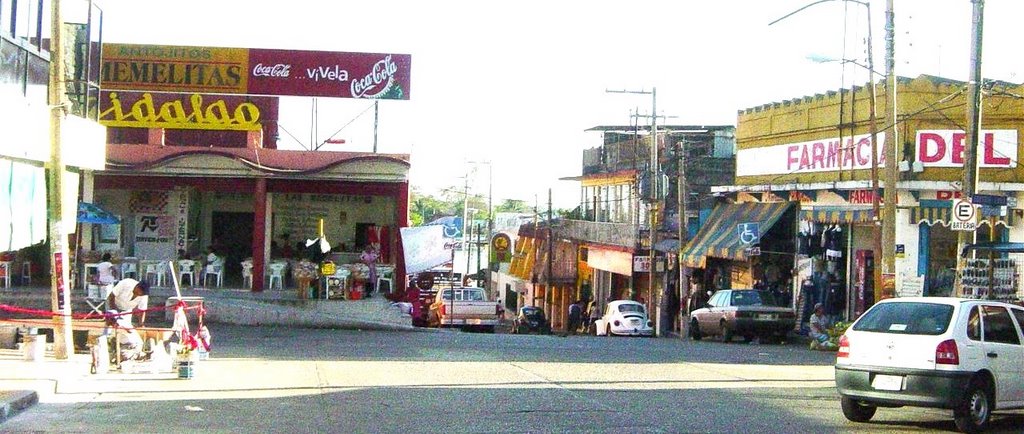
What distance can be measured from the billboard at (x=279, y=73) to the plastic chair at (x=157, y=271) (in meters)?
6.03

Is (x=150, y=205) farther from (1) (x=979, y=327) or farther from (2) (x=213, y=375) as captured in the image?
(1) (x=979, y=327)

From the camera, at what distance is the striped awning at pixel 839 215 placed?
112 feet

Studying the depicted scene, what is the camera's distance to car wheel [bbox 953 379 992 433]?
1297 centimetres

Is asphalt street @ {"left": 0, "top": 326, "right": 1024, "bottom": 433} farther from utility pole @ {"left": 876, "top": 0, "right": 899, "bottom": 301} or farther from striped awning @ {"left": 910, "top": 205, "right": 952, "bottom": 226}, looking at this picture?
striped awning @ {"left": 910, "top": 205, "right": 952, "bottom": 226}

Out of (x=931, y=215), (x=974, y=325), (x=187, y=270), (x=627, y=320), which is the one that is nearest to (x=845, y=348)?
(x=974, y=325)

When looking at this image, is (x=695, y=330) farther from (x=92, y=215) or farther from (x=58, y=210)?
(x=58, y=210)

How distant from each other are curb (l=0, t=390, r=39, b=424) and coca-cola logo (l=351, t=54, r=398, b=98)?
2312 cm

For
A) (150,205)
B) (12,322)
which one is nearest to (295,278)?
(150,205)

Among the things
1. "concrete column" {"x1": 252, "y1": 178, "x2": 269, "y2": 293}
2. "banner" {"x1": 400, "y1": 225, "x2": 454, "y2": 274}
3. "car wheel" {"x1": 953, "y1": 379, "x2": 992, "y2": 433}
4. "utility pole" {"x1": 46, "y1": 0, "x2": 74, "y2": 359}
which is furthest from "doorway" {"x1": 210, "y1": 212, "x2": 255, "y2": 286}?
"car wheel" {"x1": 953, "y1": 379, "x2": 992, "y2": 433}

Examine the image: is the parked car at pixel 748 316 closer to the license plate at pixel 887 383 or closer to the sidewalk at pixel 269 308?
the sidewalk at pixel 269 308

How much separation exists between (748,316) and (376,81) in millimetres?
13023

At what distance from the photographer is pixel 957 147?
109ft

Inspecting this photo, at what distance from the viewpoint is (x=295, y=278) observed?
34469mm

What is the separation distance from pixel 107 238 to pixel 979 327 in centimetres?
2841
